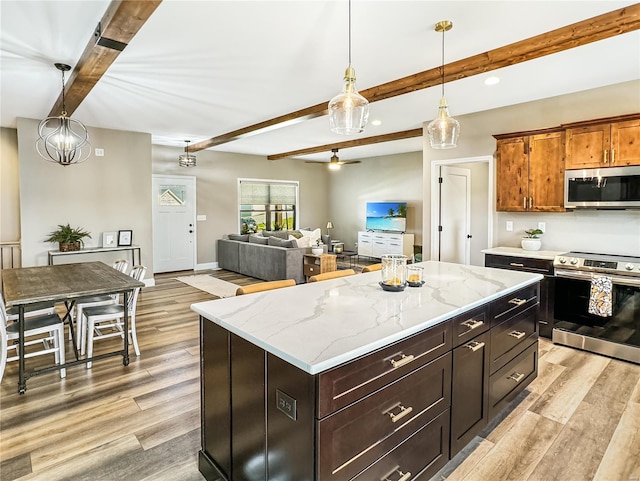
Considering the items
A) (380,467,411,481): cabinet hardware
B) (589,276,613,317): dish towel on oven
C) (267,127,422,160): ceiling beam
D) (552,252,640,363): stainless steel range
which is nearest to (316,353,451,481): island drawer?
(380,467,411,481): cabinet hardware

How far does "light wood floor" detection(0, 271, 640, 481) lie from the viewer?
79.6 inches

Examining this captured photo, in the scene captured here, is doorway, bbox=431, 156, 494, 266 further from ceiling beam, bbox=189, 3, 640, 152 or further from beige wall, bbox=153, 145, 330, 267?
beige wall, bbox=153, 145, 330, 267

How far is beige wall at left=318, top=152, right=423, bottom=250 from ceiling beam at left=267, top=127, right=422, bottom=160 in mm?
2040

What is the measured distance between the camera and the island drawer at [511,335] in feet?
7.54

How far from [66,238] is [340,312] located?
551 cm

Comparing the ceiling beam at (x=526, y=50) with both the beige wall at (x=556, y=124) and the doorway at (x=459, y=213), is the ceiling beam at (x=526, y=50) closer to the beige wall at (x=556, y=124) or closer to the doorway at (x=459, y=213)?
the beige wall at (x=556, y=124)

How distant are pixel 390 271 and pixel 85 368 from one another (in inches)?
114

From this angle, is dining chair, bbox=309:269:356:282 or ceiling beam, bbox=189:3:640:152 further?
dining chair, bbox=309:269:356:282

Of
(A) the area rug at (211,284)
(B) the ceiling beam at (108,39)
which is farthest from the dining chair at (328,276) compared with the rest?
(A) the area rug at (211,284)

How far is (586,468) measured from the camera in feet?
6.75

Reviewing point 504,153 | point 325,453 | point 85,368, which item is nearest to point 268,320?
point 325,453

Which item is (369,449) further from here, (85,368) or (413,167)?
(413,167)

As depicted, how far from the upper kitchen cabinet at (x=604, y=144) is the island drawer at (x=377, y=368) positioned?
319 centimetres

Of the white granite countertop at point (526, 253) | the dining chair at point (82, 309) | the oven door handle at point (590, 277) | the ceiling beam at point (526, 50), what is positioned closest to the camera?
the ceiling beam at point (526, 50)
